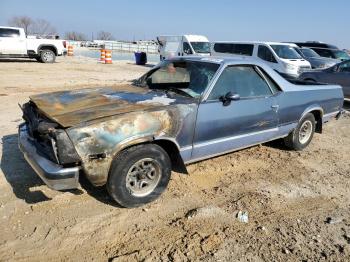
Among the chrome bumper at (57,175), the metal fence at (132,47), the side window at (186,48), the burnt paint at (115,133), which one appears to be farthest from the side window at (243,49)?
the metal fence at (132,47)

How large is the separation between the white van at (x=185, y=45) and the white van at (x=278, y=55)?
444 centimetres

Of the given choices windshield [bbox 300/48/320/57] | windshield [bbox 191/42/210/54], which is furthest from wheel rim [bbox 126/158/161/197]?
windshield [bbox 191/42/210/54]

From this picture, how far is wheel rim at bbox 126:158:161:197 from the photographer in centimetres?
387

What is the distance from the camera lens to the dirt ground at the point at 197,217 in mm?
3322

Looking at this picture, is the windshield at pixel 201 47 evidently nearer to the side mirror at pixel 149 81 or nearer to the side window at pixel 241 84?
the side mirror at pixel 149 81

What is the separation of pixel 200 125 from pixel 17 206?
2225mm

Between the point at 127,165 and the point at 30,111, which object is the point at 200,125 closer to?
the point at 127,165

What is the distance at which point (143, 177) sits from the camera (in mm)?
3994

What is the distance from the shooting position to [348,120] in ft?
29.6

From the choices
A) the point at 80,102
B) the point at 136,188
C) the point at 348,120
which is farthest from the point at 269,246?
the point at 348,120

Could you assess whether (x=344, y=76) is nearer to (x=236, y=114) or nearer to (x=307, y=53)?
(x=236, y=114)

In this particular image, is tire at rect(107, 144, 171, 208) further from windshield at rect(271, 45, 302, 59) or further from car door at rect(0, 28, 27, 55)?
car door at rect(0, 28, 27, 55)

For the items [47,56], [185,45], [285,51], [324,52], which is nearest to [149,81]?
[285,51]

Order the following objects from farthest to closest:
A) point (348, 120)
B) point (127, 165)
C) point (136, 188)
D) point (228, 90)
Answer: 1. point (348, 120)
2. point (228, 90)
3. point (136, 188)
4. point (127, 165)
